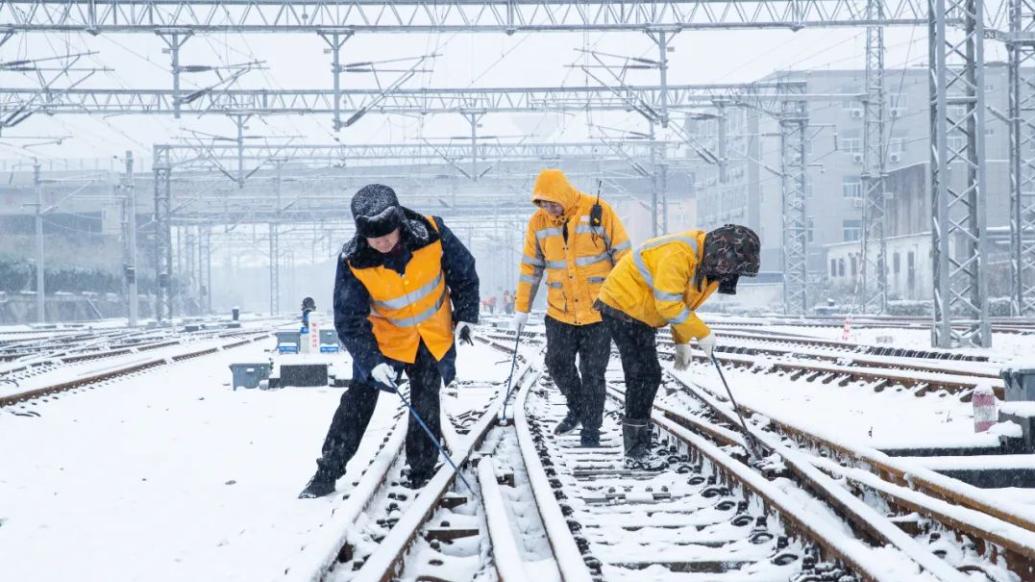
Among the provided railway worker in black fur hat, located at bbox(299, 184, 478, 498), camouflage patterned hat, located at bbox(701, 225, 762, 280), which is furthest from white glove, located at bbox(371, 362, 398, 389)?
camouflage patterned hat, located at bbox(701, 225, 762, 280)

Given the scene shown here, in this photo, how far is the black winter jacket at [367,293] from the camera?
19.1 feet

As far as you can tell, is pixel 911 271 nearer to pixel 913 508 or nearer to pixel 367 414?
pixel 367 414

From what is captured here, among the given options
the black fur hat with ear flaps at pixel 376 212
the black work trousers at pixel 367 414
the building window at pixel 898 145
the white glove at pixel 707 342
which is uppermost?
the building window at pixel 898 145

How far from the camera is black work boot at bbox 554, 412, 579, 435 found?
8250 mm

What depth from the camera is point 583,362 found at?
8008mm

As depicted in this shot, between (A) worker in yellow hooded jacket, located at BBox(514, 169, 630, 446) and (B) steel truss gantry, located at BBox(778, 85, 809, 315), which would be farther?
(B) steel truss gantry, located at BBox(778, 85, 809, 315)

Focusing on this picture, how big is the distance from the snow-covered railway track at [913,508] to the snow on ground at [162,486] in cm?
228

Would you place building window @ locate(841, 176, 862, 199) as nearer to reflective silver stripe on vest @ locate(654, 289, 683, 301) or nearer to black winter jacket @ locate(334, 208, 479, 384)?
reflective silver stripe on vest @ locate(654, 289, 683, 301)

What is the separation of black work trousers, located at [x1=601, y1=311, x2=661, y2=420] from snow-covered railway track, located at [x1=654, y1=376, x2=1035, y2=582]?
1.99 ft

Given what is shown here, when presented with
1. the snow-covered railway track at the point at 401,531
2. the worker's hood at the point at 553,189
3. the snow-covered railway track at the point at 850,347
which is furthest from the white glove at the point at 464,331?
the snow-covered railway track at the point at 850,347

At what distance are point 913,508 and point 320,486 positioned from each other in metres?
2.94

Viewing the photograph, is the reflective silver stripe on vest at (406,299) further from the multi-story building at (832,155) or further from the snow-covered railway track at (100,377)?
the multi-story building at (832,155)

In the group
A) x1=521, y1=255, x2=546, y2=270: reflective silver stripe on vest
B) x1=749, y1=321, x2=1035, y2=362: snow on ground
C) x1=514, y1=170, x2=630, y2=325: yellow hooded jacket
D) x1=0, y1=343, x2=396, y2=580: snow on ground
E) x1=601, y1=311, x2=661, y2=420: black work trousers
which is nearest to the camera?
x1=0, y1=343, x2=396, y2=580: snow on ground

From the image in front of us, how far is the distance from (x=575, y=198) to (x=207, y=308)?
62.1 metres
